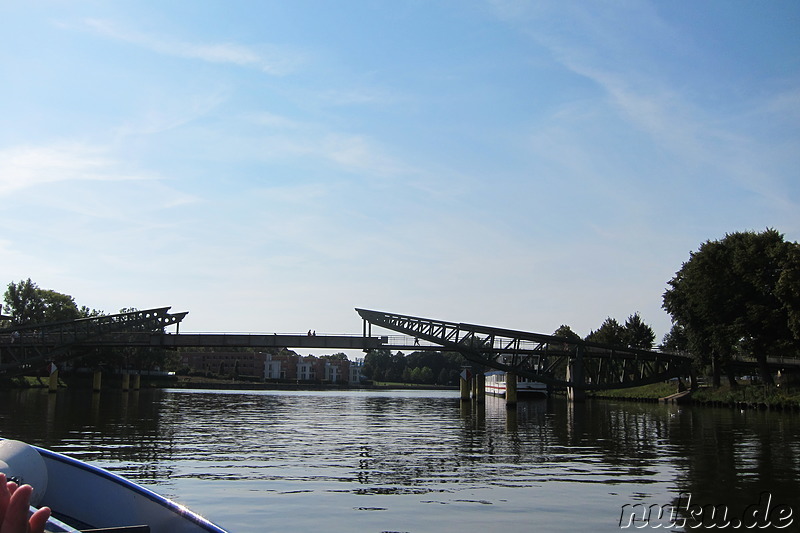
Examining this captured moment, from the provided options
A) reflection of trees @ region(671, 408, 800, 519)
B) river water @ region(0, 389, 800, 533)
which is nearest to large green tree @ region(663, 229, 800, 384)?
reflection of trees @ region(671, 408, 800, 519)

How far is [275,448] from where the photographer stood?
81.1 feet

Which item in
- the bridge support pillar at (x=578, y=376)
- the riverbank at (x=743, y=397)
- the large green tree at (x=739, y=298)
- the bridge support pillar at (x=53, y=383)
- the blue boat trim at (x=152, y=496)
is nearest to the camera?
the blue boat trim at (x=152, y=496)

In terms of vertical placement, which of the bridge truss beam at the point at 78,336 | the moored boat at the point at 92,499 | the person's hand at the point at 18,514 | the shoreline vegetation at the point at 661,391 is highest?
the bridge truss beam at the point at 78,336

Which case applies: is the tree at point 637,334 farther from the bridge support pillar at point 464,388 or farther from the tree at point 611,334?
the bridge support pillar at point 464,388

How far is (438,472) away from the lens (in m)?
19.3

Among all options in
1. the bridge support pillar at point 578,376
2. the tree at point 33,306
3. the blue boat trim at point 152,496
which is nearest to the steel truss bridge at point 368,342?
the bridge support pillar at point 578,376

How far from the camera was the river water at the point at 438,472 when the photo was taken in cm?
1314

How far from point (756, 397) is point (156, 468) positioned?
189 feet

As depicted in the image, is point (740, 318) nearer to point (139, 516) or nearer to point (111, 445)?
point (111, 445)

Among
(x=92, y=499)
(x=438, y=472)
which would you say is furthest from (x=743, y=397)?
(x=92, y=499)

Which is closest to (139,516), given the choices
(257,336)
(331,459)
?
(331,459)

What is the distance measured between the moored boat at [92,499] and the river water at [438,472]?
408cm

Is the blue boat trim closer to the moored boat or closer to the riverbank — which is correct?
the moored boat

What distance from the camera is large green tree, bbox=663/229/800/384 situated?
198ft
